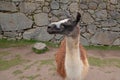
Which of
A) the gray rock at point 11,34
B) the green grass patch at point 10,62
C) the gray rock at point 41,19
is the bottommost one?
the green grass patch at point 10,62

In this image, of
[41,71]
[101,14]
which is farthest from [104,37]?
[41,71]

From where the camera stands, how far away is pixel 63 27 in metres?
3.64

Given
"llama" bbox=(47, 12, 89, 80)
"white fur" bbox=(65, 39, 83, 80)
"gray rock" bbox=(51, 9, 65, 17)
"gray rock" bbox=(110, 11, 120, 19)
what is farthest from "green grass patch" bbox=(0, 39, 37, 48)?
"white fur" bbox=(65, 39, 83, 80)

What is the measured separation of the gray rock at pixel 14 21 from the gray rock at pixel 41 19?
19cm

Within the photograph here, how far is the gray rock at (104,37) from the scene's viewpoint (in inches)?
341

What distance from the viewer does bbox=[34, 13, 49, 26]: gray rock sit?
8.61m

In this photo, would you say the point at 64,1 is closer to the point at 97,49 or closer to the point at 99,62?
the point at 97,49

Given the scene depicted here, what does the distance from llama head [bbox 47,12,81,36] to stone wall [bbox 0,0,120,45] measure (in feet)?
15.8

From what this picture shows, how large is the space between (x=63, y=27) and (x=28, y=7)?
5053mm

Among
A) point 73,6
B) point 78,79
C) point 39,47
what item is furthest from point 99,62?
point 78,79

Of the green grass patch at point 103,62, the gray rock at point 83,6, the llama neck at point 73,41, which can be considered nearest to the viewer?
the llama neck at point 73,41

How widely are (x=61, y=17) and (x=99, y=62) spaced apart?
6.83 feet

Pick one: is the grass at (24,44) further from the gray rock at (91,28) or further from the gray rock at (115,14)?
the gray rock at (115,14)

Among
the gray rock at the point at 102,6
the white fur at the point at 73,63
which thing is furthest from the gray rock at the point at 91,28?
the white fur at the point at 73,63
